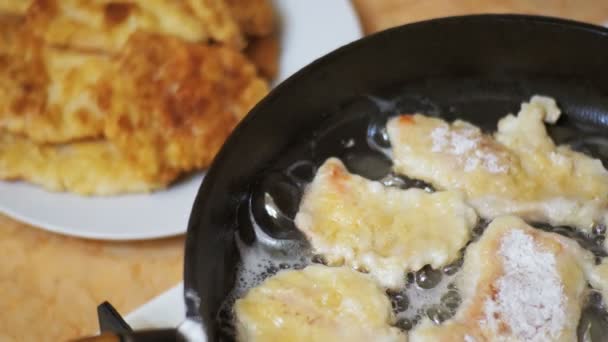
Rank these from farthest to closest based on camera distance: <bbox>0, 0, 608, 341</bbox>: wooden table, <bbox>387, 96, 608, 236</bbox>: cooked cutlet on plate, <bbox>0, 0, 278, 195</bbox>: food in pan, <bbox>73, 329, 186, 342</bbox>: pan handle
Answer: <bbox>0, 0, 278, 195</bbox>: food in pan
<bbox>0, 0, 608, 341</bbox>: wooden table
<bbox>387, 96, 608, 236</bbox>: cooked cutlet on plate
<bbox>73, 329, 186, 342</bbox>: pan handle

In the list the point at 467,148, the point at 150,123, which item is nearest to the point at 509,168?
the point at 467,148

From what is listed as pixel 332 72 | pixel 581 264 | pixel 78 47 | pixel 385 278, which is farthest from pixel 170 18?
pixel 581 264

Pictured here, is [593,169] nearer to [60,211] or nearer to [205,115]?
[205,115]

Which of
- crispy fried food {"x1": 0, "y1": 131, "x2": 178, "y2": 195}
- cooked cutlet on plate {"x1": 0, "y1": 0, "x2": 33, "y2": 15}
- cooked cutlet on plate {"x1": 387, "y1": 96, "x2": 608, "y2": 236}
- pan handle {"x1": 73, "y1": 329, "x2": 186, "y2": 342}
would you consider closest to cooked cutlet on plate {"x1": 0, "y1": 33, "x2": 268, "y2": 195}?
crispy fried food {"x1": 0, "y1": 131, "x2": 178, "y2": 195}

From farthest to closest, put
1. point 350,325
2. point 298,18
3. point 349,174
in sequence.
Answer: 1. point 298,18
2. point 349,174
3. point 350,325

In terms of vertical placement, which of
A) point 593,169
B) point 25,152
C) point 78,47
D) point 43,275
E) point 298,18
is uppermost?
point 593,169

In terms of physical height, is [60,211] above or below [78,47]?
below

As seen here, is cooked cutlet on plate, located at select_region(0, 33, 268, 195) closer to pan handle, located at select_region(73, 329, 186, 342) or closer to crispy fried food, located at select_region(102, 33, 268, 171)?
crispy fried food, located at select_region(102, 33, 268, 171)

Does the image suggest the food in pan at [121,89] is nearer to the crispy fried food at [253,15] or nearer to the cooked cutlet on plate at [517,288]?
the crispy fried food at [253,15]
